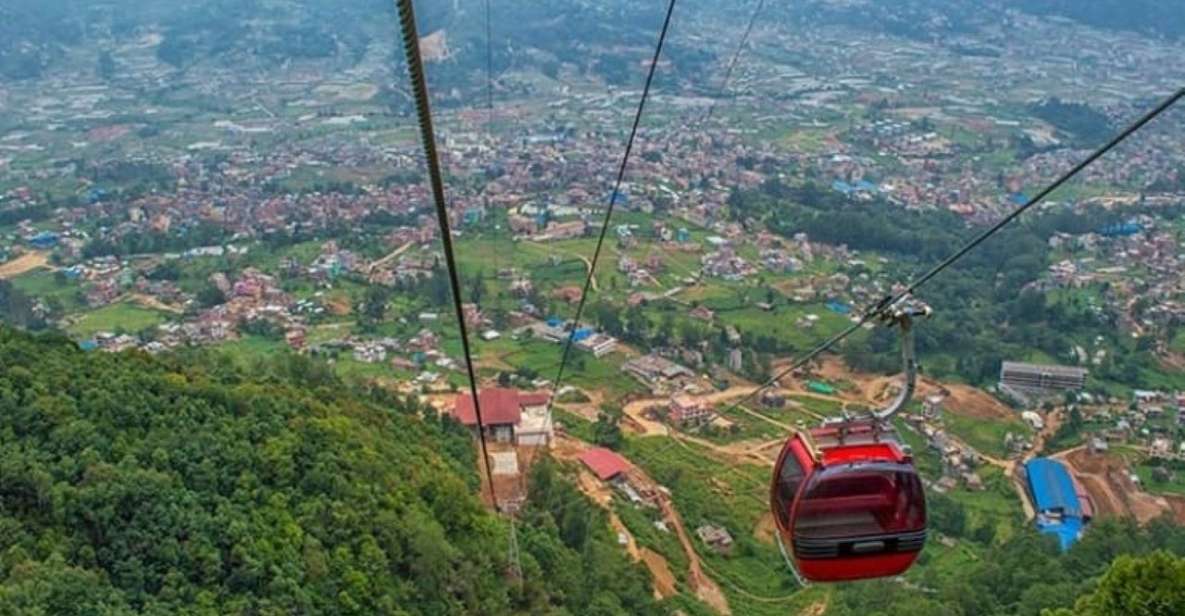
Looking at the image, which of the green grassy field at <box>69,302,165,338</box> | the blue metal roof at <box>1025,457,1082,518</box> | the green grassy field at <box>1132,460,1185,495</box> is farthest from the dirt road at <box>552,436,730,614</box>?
the green grassy field at <box>69,302,165,338</box>

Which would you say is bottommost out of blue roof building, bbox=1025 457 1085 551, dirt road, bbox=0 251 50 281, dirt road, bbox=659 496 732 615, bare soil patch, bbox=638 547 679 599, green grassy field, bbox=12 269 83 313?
dirt road, bbox=0 251 50 281

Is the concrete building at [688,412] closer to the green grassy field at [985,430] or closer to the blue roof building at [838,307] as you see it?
the green grassy field at [985,430]

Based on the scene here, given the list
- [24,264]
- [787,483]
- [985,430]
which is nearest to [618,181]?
[787,483]

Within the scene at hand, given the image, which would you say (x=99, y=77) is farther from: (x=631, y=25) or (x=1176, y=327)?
(x=1176, y=327)

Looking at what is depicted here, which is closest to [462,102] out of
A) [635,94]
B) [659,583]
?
[635,94]

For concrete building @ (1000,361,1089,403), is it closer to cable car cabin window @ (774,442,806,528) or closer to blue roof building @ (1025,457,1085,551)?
blue roof building @ (1025,457,1085,551)

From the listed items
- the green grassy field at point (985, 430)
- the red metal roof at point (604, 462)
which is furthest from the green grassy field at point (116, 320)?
the green grassy field at point (985, 430)
